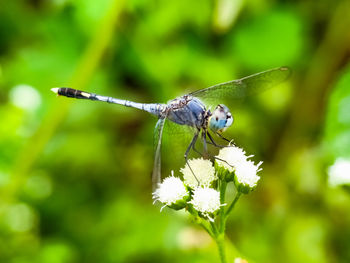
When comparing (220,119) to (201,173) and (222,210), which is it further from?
(222,210)

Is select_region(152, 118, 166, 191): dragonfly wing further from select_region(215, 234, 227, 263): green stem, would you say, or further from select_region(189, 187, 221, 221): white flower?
select_region(215, 234, 227, 263): green stem

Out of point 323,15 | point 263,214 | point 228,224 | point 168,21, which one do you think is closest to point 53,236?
point 228,224

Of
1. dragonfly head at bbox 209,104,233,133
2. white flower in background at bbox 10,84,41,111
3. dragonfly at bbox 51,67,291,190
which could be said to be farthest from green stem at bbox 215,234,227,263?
white flower in background at bbox 10,84,41,111

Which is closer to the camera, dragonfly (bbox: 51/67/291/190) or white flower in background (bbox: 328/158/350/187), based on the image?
white flower in background (bbox: 328/158/350/187)

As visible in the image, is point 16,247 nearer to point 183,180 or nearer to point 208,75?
point 183,180

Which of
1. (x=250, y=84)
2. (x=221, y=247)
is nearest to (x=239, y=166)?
(x=221, y=247)
